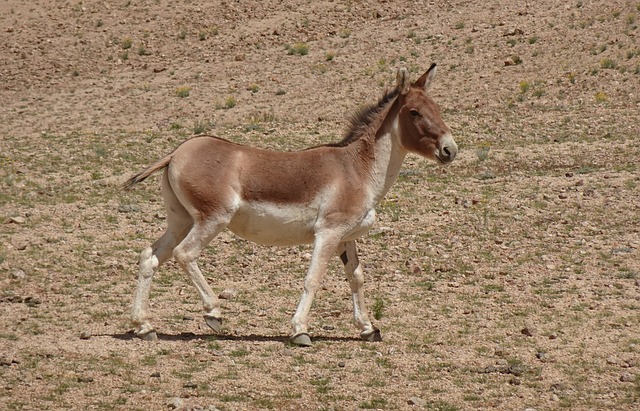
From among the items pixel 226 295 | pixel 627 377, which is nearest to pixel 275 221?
pixel 226 295

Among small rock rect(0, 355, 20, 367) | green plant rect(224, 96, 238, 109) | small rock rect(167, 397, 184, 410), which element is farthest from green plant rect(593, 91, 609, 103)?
small rock rect(167, 397, 184, 410)

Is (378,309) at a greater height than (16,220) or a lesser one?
greater

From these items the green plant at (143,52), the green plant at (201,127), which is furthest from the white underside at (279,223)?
the green plant at (143,52)

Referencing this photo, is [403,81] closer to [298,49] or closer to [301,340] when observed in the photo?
[301,340]

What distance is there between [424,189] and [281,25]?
2124 centimetres

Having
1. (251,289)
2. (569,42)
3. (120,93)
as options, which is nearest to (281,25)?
(120,93)

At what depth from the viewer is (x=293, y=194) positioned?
11.5 meters

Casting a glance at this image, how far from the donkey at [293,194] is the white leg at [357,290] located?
0.01 meters

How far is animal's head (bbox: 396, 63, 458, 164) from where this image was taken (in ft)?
38.2

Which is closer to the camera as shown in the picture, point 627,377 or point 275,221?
point 627,377

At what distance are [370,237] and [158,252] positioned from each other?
515 centimetres

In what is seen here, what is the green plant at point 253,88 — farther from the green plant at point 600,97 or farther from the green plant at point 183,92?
the green plant at point 600,97

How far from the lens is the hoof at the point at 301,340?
11133 mm

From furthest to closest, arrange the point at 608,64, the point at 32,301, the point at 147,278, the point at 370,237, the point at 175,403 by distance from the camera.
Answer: the point at 608,64 < the point at 370,237 < the point at 32,301 < the point at 147,278 < the point at 175,403
